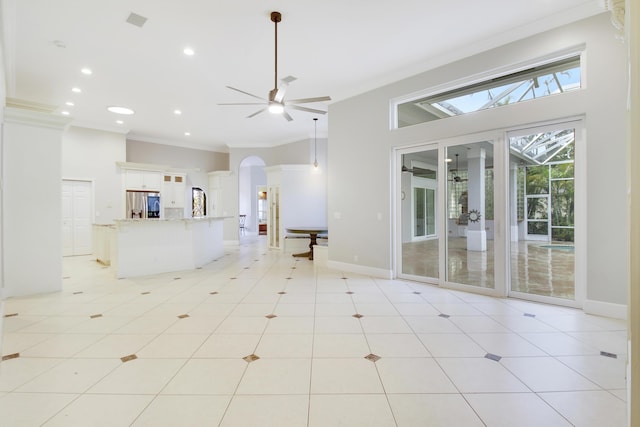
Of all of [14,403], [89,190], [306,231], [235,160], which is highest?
[235,160]

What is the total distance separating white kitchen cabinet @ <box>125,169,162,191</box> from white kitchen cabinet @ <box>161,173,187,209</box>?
0.21 m

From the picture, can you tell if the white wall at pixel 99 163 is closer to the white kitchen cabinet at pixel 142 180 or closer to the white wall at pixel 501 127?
the white kitchen cabinet at pixel 142 180

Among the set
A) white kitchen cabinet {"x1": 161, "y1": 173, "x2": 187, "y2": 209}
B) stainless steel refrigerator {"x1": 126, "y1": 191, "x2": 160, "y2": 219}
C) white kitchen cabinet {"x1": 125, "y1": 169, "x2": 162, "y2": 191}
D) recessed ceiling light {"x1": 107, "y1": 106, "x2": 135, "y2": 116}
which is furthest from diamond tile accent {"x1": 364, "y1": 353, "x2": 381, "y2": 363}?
white kitchen cabinet {"x1": 161, "y1": 173, "x2": 187, "y2": 209}

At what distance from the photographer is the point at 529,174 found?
653 cm

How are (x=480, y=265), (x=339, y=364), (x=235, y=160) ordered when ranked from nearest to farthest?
(x=339, y=364) → (x=480, y=265) → (x=235, y=160)

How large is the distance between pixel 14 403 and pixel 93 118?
8.06 m

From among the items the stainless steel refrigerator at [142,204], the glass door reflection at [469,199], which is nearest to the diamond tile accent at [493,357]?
the glass door reflection at [469,199]

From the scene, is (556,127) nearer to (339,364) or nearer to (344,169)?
(344,169)

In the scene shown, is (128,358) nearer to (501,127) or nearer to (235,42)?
(235,42)

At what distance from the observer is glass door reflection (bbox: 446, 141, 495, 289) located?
4.47 metres

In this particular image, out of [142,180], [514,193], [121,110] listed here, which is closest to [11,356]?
[121,110]

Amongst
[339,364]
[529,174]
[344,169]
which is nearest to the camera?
[339,364]

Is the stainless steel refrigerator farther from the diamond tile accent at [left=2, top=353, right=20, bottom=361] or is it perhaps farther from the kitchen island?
the diamond tile accent at [left=2, top=353, right=20, bottom=361]

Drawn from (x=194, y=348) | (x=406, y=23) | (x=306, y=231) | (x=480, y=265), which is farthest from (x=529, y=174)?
(x=194, y=348)
